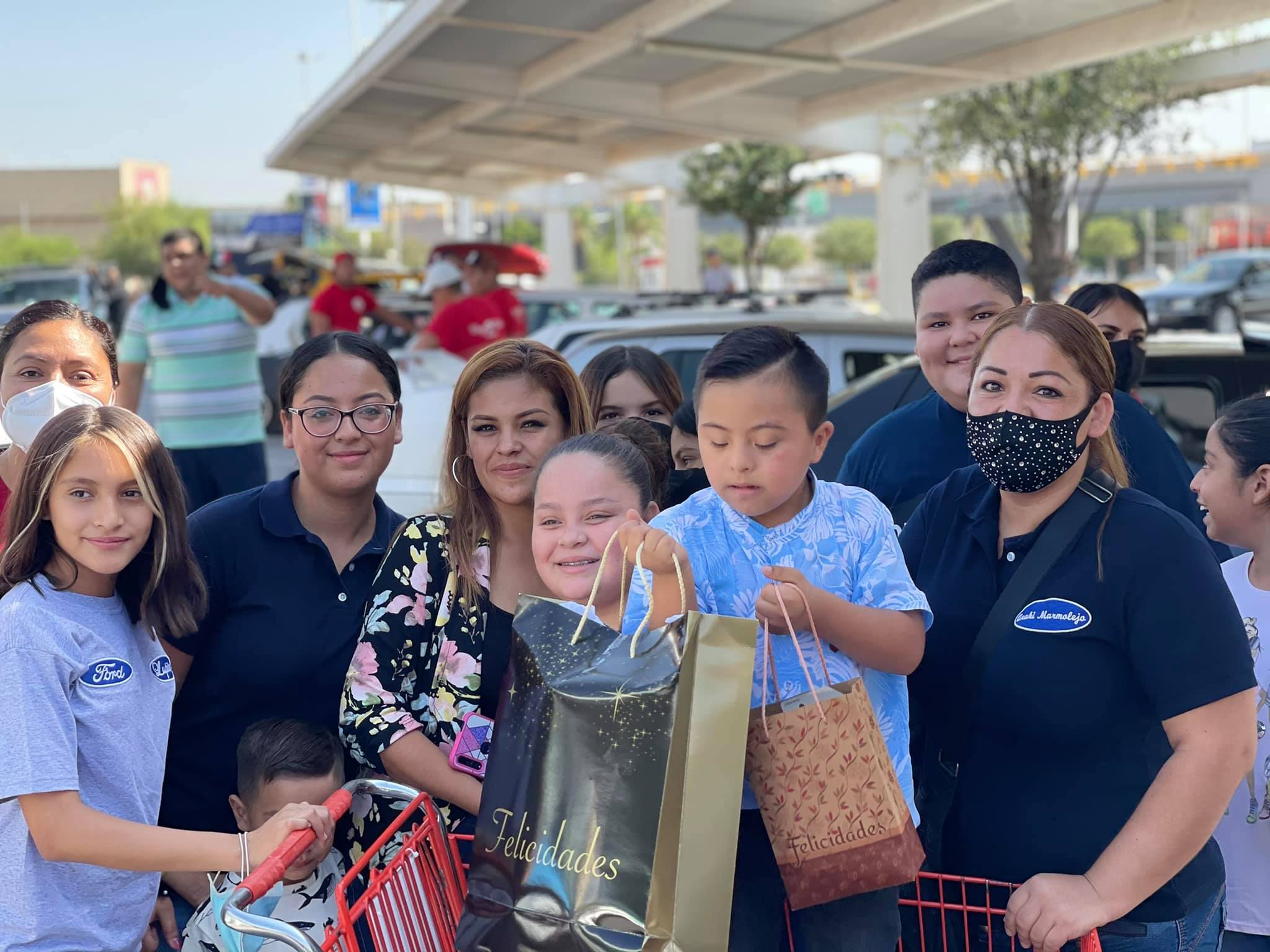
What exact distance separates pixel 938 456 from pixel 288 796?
1952mm

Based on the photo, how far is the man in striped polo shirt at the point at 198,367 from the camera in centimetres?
725

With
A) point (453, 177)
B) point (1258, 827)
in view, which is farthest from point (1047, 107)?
point (453, 177)

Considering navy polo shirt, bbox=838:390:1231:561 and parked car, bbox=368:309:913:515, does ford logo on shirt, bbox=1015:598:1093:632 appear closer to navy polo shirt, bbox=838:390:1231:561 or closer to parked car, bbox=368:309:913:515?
navy polo shirt, bbox=838:390:1231:561

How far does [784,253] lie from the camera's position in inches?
3329

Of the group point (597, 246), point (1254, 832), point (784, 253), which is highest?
point (597, 246)

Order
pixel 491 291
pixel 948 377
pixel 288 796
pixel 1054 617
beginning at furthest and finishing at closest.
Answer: pixel 491 291 < pixel 948 377 < pixel 288 796 < pixel 1054 617

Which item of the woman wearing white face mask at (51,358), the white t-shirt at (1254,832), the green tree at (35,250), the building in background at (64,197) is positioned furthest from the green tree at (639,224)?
the white t-shirt at (1254,832)

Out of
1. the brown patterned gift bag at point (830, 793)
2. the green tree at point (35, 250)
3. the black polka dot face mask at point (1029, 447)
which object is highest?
the green tree at point (35, 250)

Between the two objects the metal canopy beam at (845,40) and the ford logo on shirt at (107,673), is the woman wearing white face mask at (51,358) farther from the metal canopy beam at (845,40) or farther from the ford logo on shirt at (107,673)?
the metal canopy beam at (845,40)

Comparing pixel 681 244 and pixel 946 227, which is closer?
pixel 681 244

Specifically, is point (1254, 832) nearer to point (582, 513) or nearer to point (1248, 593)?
point (1248, 593)

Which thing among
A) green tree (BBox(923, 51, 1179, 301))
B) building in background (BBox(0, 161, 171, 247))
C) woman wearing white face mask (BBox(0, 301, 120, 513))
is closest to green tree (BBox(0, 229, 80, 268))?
building in background (BBox(0, 161, 171, 247))

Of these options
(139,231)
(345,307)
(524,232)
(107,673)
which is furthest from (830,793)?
(139,231)

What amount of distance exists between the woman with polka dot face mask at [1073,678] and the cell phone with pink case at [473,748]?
902mm
